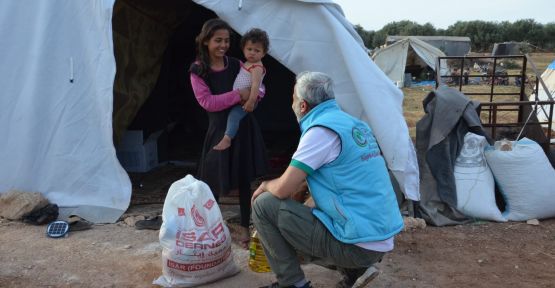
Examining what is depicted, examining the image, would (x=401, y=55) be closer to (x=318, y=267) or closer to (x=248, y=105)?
(x=248, y=105)

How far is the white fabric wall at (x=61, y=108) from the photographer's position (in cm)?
404

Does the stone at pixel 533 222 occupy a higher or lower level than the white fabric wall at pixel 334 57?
lower

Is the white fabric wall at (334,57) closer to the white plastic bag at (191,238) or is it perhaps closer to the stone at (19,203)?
the white plastic bag at (191,238)

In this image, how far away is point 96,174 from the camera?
408cm

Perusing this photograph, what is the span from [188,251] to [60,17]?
247 centimetres

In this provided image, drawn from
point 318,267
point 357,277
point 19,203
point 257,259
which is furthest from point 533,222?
point 19,203

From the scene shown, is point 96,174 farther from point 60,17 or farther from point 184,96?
point 184,96

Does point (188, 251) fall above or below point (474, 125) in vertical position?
below

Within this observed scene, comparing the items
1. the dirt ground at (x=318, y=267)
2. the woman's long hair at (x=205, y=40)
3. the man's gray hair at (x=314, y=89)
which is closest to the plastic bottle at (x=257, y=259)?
the dirt ground at (x=318, y=267)

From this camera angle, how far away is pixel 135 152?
5.60 metres

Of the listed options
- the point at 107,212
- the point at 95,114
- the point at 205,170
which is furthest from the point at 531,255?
the point at 95,114

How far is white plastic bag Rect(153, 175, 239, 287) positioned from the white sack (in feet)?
8.66

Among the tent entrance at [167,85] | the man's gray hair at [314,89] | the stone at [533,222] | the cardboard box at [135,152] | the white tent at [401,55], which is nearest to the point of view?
the man's gray hair at [314,89]

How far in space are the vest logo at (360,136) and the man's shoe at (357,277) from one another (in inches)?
27.0
